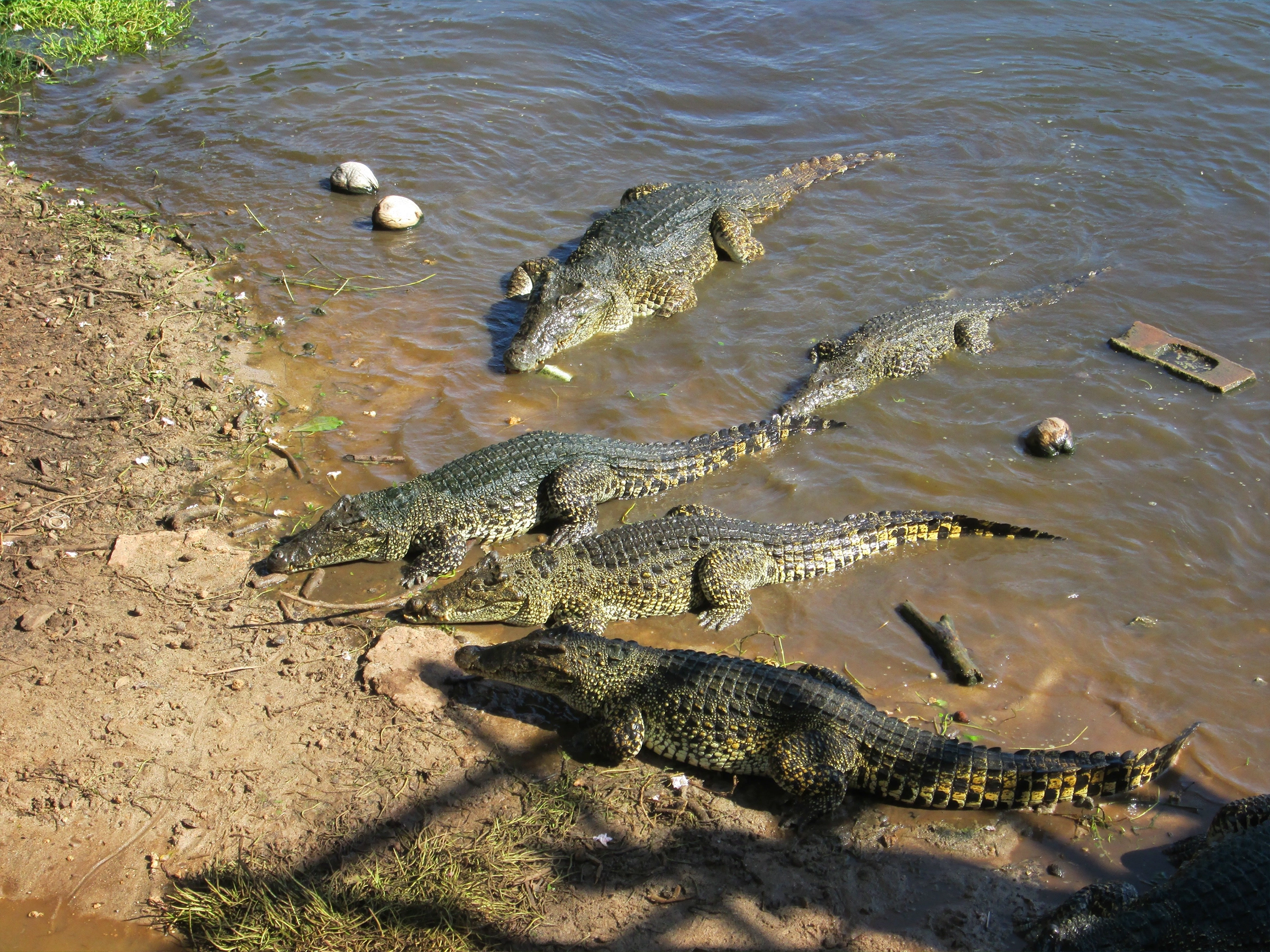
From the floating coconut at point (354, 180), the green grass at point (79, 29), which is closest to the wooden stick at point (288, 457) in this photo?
the floating coconut at point (354, 180)

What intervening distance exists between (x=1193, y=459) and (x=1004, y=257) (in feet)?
10.2

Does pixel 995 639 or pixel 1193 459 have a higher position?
pixel 1193 459

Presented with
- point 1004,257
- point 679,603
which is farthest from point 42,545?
point 1004,257

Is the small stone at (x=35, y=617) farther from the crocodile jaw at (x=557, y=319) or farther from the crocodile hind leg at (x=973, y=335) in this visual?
the crocodile hind leg at (x=973, y=335)

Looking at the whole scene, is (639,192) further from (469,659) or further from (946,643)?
(469,659)

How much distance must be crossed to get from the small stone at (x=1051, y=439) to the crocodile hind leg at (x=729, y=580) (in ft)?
8.32

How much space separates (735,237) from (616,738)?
6.19 m

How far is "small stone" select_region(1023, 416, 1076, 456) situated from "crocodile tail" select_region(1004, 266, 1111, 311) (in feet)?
6.29

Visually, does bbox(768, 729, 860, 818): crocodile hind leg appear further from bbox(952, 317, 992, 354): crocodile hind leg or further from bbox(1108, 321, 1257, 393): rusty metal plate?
bbox(1108, 321, 1257, 393): rusty metal plate

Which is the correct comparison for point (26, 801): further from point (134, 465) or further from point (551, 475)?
point (551, 475)

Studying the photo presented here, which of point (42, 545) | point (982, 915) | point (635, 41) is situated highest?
point (635, 41)

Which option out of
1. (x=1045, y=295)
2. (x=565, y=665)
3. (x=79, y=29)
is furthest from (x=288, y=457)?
(x=79, y=29)

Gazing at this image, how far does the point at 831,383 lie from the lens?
7.03 meters

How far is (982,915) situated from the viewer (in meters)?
3.66
